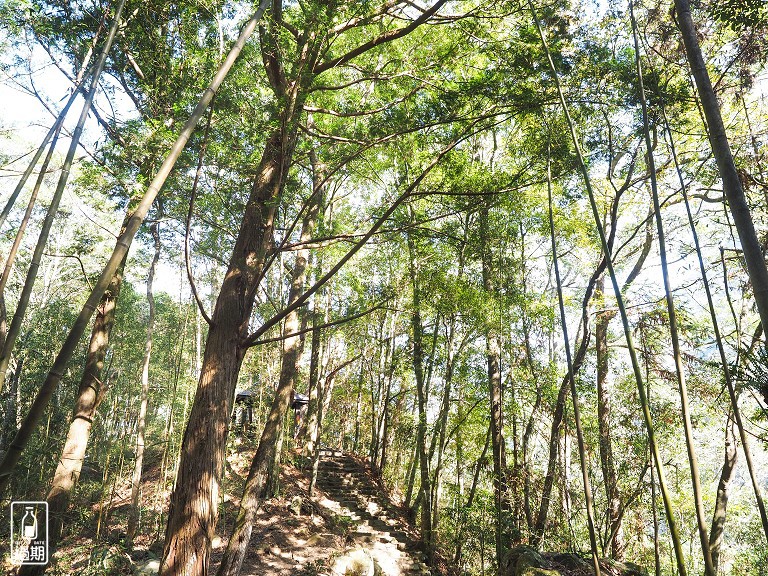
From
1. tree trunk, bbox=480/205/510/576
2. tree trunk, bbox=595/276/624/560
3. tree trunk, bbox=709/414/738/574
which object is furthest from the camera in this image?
tree trunk, bbox=480/205/510/576

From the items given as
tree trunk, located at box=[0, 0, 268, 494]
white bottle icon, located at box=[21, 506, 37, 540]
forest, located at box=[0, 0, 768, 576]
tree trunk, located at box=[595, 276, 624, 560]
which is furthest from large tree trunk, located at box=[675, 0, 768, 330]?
white bottle icon, located at box=[21, 506, 37, 540]

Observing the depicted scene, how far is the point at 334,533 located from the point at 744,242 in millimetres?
8485

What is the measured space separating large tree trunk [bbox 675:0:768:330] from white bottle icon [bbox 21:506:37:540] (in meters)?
6.35

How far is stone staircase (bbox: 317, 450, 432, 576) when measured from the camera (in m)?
6.92

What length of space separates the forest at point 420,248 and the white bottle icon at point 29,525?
→ 0.07m

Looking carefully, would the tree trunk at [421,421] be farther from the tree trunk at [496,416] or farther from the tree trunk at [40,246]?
the tree trunk at [40,246]

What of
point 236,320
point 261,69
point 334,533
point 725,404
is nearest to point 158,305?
point 334,533

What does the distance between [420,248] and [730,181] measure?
20.0 ft

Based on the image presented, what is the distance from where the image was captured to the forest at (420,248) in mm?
3115

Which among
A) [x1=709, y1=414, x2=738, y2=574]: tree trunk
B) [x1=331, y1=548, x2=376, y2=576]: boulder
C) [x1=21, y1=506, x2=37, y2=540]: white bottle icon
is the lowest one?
[x1=331, y1=548, x2=376, y2=576]: boulder

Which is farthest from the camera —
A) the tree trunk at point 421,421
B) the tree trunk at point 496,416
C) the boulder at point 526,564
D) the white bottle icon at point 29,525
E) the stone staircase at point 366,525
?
the tree trunk at point 421,421

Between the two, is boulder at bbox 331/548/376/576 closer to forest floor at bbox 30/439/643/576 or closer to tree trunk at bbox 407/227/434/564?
forest floor at bbox 30/439/643/576

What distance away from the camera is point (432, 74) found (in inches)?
189

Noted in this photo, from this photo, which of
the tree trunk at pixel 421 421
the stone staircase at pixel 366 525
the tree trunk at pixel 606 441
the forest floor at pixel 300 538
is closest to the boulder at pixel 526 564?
the forest floor at pixel 300 538
